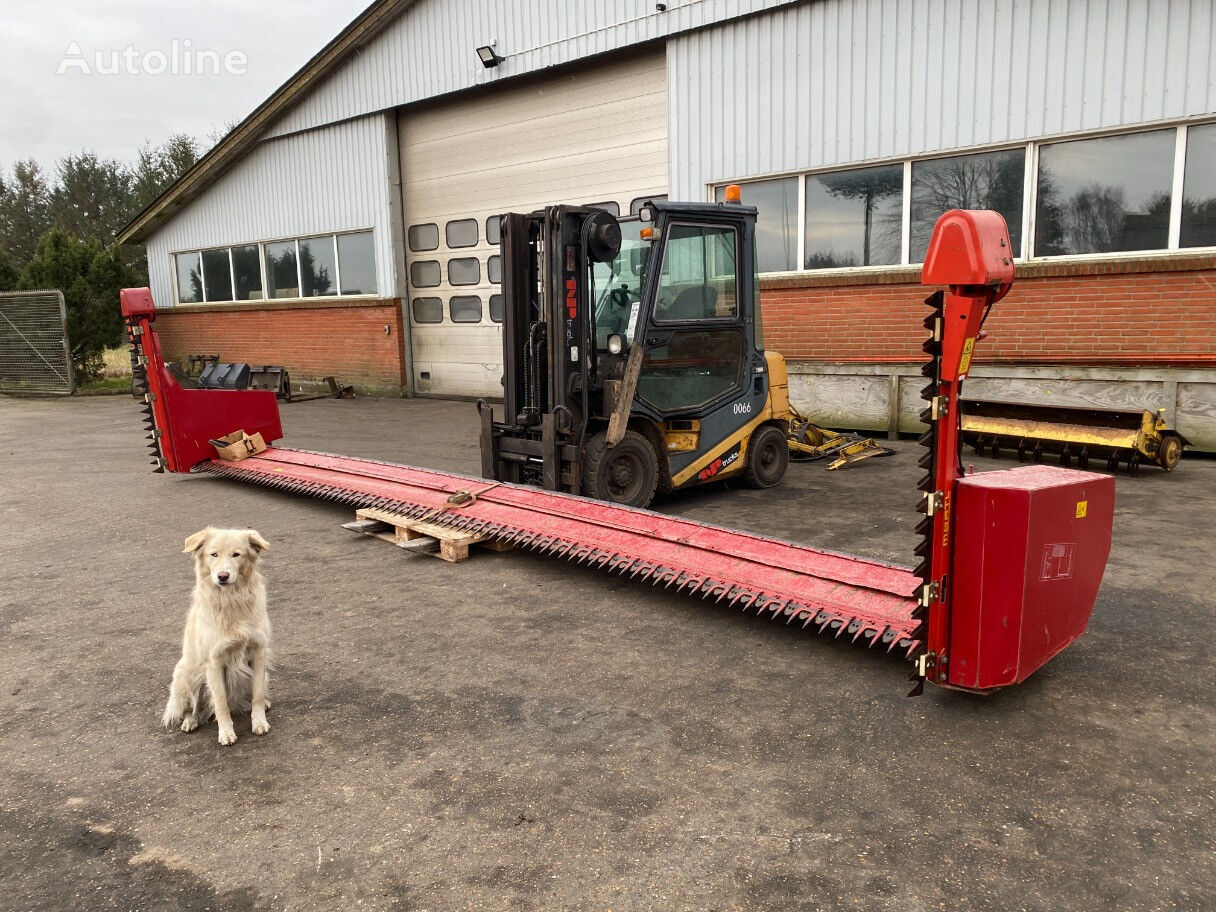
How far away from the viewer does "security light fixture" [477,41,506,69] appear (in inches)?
592

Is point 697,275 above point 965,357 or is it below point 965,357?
above

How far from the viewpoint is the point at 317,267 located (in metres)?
18.9

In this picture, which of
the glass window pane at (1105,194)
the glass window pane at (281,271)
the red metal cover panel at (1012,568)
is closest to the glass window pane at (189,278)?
the glass window pane at (281,271)

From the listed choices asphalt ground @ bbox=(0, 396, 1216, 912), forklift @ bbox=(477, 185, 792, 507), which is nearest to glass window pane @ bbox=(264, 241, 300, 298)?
forklift @ bbox=(477, 185, 792, 507)

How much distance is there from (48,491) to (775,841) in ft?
28.7

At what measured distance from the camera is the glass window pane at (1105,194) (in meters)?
9.33

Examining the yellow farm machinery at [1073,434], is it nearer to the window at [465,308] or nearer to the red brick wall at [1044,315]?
the red brick wall at [1044,315]

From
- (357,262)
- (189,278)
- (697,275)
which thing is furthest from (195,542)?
(189,278)

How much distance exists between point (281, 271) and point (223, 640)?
17677mm

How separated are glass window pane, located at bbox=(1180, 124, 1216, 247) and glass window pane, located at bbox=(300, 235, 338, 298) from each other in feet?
48.8

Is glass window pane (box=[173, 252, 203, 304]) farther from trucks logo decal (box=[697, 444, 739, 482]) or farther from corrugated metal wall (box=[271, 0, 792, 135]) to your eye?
trucks logo decal (box=[697, 444, 739, 482])

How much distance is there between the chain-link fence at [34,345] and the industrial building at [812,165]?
17.9ft

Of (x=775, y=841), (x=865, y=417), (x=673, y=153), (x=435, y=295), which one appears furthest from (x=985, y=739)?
(x=435, y=295)

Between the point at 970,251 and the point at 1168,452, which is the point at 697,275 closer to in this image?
the point at 970,251
